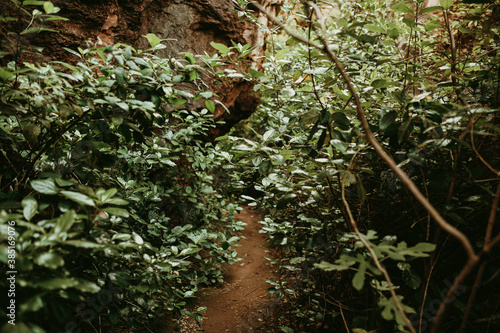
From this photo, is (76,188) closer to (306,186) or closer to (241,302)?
(306,186)

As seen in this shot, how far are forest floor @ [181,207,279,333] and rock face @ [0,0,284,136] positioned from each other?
218cm

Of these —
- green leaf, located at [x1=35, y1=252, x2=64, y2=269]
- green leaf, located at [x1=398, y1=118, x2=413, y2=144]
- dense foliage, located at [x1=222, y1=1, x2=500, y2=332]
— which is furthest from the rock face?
green leaf, located at [x1=35, y1=252, x2=64, y2=269]

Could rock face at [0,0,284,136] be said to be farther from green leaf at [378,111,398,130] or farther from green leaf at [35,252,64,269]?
green leaf at [35,252,64,269]

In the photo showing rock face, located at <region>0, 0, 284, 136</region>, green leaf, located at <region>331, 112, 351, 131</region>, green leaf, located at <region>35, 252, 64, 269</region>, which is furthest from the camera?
rock face, located at <region>0, 0, 284, 136</region>

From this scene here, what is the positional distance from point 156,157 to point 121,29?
163 cm

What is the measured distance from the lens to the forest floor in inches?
106

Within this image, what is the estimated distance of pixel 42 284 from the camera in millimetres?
735

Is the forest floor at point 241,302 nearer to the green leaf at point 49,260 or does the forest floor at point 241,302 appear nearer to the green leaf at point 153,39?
the green leaf at point 49,260

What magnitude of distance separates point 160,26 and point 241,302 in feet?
11.5

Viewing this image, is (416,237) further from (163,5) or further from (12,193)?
(163,5)

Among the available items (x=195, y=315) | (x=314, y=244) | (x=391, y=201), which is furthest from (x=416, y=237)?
(x=195, y=315)

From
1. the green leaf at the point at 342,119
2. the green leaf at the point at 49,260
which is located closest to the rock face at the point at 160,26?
the green leaf at the point at 342,119

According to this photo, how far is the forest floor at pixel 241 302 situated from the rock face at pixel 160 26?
7.14 ft

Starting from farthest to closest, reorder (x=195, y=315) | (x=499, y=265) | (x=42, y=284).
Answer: (x=195, y=315) < (x=499, y=265) < (x=42, y=284)
